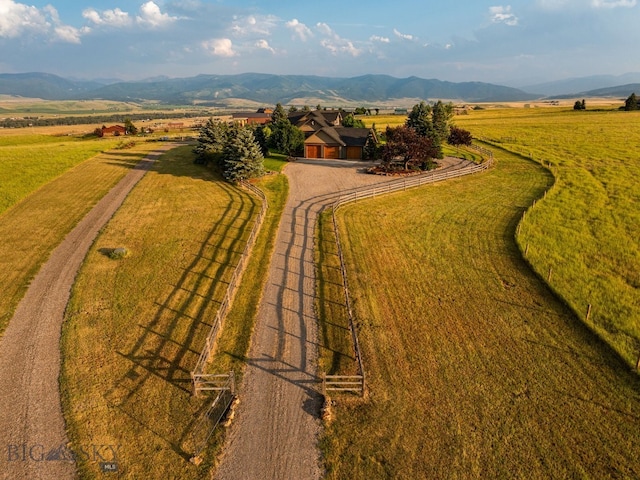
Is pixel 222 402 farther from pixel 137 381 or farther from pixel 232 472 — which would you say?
pixel 137 381

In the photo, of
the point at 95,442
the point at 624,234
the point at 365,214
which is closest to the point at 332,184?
the point at 365,214

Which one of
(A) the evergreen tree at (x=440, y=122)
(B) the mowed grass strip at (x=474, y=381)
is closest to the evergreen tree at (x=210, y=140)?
(A) the evergreen tree at (x=440, y=122)

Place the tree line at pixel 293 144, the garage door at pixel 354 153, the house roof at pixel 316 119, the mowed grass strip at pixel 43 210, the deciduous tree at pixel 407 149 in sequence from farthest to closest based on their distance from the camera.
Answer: the house roof at pixel 316 119 < the garage door at pixel 354 153 < the deciduous tree at pixel 407 149 < the tree line at pixel 293 144 < the mowed grass strip at pixel 43 210

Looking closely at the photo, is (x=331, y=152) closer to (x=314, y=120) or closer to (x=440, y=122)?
(x=314, y=120)

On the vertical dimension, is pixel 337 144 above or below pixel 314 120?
below

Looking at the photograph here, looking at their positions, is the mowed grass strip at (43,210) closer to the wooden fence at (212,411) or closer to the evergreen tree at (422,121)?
the wooden fence at (212,411)

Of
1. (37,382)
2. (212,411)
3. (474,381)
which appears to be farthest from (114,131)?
(474,381)

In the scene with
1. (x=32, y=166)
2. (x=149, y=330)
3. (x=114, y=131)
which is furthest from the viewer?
(x=114, y=131)
